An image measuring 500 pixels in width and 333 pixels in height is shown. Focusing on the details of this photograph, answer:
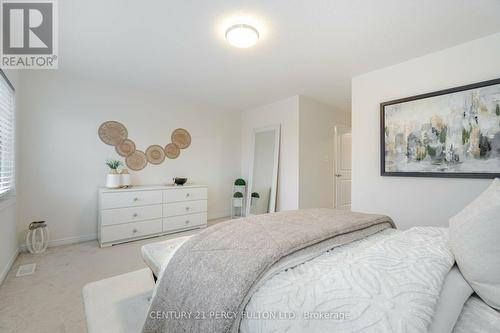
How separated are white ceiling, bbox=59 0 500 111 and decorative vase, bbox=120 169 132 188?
1.36 meters

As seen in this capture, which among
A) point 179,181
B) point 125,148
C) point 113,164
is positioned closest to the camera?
point 113,164

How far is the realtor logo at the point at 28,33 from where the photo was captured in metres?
1.72

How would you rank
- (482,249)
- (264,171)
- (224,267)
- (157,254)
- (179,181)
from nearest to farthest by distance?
(482,249)
(224,267)
(157,254)
(179,181)
(264,171)

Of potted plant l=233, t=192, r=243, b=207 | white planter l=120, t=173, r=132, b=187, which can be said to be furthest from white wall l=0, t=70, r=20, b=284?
potted plant l=233, t=192, r=243, b=207

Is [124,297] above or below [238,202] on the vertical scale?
below

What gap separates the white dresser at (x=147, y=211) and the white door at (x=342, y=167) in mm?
2729

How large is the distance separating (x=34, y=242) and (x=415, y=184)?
15.2 ft

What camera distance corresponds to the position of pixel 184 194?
3641 mm

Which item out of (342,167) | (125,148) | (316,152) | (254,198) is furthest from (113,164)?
(342,167)

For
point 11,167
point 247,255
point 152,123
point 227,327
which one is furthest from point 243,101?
point 227,327

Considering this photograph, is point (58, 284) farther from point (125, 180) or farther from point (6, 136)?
point (6, 136)

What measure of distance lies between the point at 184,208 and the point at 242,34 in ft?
9.02

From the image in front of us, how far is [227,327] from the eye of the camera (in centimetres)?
73

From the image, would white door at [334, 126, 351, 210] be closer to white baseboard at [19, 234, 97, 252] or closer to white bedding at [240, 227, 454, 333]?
white bedding at [240, 227, 454, 333]
